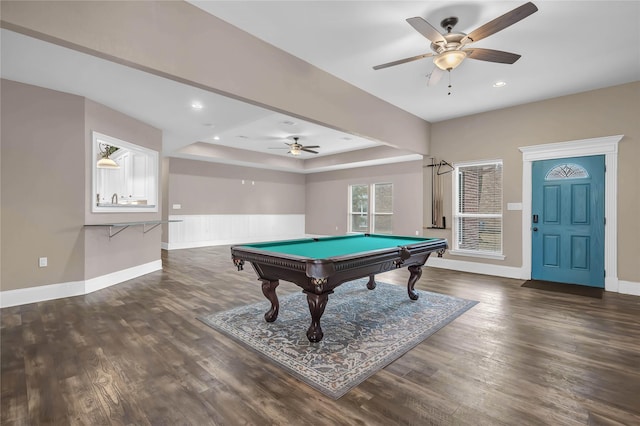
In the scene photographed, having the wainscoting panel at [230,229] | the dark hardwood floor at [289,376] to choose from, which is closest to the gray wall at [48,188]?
the dark hardwood floor at [289,376]

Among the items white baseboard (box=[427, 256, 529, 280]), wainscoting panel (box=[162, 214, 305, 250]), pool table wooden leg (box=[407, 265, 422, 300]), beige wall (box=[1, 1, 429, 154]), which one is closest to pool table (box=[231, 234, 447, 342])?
pool table wooden leg (box=[407, 265, 422, 300])

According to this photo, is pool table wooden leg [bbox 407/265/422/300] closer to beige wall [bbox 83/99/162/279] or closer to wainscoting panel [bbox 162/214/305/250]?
beige wall [bbox 83/99/162/279]

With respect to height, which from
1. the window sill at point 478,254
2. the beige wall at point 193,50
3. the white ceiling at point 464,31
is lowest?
the window sill at point 478,254

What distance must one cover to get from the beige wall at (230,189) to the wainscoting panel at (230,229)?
206mm

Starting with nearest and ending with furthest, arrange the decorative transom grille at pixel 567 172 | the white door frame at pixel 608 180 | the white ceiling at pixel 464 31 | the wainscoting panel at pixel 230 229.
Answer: the white ceiling at pixel 464 31
the white door frame at pixel 608 180
the decorative transom grille at pixel 567 172
the wainscoting panel at pixel 230 229

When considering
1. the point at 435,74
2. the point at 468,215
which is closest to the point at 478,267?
the point at 468,215

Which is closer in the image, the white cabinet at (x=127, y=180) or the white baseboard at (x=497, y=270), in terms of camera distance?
the white baseboard at (x=497, y=270)

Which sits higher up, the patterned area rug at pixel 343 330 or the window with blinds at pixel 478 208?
the window with blinds at pixel 478 208

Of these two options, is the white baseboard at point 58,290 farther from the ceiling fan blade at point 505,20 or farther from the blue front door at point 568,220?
the blue front door at point 568,220

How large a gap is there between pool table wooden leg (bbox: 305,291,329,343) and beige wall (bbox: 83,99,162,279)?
11.5 feet

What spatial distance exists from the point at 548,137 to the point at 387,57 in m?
3.27

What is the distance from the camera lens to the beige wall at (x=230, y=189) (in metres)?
8.57

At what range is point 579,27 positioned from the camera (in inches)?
116

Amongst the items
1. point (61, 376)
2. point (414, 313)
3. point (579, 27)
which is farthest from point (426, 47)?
point (61, 376)
